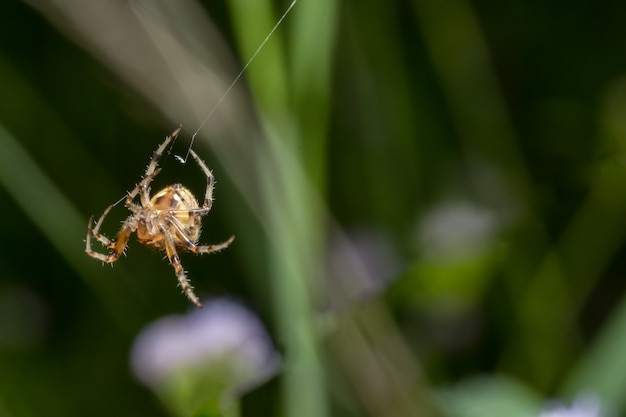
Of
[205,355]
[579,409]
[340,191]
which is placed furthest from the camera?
[340,191]

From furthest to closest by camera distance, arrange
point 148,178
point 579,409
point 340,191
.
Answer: point 340,191
point 148,178
point 579,409

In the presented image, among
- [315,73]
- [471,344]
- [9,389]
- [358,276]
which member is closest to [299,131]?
[315,73]

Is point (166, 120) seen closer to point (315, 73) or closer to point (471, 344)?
point (315, 73)

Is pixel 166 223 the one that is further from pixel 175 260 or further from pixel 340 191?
pixel 340 191

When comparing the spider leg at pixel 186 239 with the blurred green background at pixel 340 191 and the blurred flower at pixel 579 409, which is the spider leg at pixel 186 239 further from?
the blurred flower at pixel 579 409

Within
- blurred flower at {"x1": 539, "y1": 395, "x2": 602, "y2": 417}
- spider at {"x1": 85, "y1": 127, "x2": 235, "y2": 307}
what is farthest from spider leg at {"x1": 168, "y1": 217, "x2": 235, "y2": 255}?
blurred flower at {"x1": 539, "y1": 395, "x2": 602, "y2": 417}

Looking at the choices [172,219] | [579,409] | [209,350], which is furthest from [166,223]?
[579,409]
